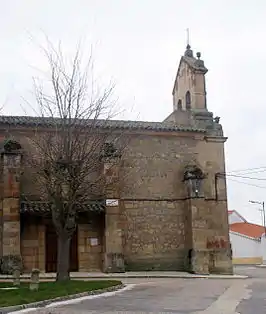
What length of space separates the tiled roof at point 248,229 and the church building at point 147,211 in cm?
3879

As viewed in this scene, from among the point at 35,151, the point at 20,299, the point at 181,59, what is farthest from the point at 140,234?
the point at 20,299

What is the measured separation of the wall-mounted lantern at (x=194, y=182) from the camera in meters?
28.7

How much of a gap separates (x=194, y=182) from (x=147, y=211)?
2.81 m

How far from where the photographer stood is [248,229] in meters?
72.9

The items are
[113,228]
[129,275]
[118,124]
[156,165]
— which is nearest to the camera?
[129,275]

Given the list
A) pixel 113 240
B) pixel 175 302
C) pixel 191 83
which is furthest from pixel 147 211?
pixel 175 302

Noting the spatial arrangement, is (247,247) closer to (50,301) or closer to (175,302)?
(175,302)

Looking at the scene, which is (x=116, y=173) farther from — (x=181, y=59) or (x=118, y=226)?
(x=181, y=59)

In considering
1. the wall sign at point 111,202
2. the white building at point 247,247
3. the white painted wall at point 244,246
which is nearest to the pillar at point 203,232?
the wall sign at point 111,202

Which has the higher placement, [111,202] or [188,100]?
A: [188,100]

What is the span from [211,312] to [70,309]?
3.15 meters

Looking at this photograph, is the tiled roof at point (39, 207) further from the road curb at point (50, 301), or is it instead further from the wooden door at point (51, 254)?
the road curb at point (50, 301)

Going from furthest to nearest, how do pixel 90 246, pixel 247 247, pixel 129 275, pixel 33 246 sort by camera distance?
pixel 247 247 < pixel 90 246 < pixel 33 246 < pixel 129 275

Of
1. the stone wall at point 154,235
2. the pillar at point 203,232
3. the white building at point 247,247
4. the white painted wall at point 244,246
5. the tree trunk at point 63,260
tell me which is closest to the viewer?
the tree trunk at point 63,260
